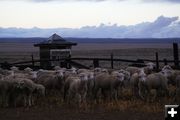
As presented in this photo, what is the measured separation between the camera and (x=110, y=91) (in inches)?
563

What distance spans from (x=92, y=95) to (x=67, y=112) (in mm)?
3142

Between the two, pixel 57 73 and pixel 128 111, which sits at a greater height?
pixel 57 73

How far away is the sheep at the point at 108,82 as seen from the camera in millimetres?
13805

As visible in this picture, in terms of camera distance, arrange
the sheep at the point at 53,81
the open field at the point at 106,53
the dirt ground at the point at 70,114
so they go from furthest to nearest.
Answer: the open field at the point at 106,53 < the sheep at the point at 53,81 < the dirt ground at the point at 70,114

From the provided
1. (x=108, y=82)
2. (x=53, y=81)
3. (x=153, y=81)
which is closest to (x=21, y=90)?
(x=53, y=81)

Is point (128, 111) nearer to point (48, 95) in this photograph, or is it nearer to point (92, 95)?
point (92, 95)

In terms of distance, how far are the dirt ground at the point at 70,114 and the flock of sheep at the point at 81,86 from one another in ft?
3.78

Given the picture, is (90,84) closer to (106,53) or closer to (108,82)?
(108,82)

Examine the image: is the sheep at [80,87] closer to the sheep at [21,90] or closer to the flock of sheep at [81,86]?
the flock of sheep at [81,86]

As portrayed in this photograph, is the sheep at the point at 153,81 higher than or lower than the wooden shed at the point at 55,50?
lower

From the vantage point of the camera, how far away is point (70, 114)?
10680mm

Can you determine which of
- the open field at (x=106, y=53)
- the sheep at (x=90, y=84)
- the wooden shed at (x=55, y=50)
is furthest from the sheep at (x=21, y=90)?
the open field at (x=106, y=53)

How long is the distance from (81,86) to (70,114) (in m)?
2.41

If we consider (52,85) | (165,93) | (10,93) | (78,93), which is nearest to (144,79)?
(165,93)
